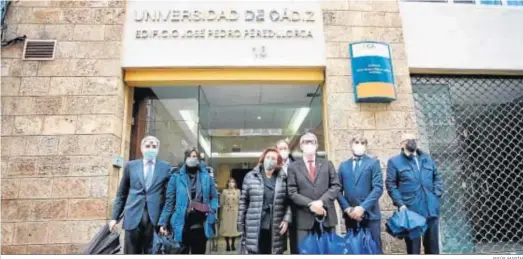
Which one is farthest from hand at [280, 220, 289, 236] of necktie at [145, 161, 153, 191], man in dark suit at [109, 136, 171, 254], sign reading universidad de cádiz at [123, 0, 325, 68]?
sign reading universidad de cádiz at [123, 0, 325, 68]

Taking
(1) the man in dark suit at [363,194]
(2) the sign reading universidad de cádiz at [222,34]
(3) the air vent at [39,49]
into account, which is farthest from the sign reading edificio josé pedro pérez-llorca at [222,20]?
(1) the man in dark suit at [363,194]

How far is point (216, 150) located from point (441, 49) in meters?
6.12

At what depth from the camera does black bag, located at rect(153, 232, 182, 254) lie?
3.12 meters

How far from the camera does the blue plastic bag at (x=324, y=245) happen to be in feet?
9.09

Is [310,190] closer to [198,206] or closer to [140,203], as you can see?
[198,206]

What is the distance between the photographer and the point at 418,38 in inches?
196

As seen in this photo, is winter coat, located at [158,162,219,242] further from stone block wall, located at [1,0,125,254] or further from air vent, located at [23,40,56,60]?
air vent, located at [23,40,56,60]

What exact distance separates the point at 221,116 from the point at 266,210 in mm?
4566

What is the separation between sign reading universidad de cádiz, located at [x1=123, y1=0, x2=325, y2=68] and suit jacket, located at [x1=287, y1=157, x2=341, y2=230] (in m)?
1.94

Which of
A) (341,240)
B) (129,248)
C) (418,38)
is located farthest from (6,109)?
(418,38)

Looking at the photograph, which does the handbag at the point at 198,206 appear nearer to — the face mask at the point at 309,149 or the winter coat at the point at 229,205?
the face mask at the point at 309,149

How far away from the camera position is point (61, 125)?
4395mm

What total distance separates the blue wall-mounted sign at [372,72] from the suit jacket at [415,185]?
49.3 inches

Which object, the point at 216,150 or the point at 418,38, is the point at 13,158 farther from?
the point at 418,38
